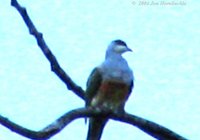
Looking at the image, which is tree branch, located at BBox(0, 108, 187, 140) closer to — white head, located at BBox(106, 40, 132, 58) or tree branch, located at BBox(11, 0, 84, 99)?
tree branch, located at BBox(11, 0, 84, 99)

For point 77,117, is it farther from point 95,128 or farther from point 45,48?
point 95,128

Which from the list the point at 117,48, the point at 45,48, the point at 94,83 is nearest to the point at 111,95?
the point at 94,83

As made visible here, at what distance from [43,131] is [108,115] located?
213 centimetres

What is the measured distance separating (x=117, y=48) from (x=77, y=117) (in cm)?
419

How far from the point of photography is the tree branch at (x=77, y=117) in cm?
392

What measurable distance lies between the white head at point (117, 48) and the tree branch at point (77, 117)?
10.6 ft

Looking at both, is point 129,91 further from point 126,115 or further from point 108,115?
point 126,115

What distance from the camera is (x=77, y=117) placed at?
462 centimetres

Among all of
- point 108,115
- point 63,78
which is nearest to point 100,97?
point 108,115

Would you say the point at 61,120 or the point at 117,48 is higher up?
the point at 117,48

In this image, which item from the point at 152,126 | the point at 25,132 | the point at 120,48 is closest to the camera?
the point at 25,132

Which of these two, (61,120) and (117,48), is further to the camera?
(117,48)

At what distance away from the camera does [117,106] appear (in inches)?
303

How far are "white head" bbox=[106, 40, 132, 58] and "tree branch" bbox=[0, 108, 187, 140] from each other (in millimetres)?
3223
